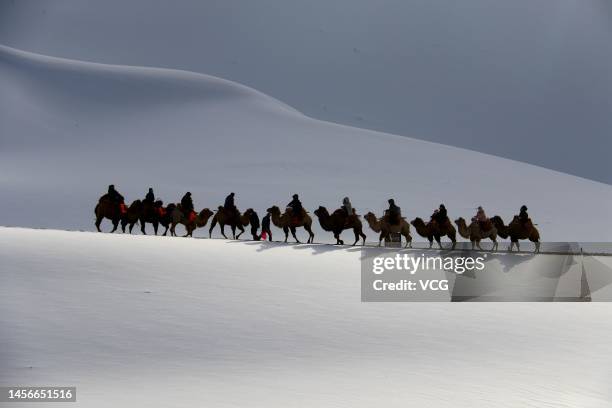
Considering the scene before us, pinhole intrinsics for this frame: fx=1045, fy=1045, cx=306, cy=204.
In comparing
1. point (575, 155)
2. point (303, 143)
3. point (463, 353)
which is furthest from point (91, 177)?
point (575, 155)

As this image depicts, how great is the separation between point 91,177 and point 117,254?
126 feet

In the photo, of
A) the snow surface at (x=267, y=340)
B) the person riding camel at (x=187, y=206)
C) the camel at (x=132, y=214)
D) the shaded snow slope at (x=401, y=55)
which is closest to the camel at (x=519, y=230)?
the snow surface at (x=267, y=340)

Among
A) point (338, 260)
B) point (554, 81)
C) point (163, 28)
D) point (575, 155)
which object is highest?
point (163, 28)

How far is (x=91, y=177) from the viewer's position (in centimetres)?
5788

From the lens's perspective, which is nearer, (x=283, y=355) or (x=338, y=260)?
(x=283, y=355)

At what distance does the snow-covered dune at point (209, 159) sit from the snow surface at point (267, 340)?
28601 millimetres

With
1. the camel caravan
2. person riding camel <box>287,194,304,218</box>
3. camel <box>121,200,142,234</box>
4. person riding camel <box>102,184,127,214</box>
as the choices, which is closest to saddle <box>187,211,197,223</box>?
the camel caravan

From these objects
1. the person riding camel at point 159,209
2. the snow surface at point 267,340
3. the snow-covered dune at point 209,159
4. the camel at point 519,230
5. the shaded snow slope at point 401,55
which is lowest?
the snow surface at point 267,340

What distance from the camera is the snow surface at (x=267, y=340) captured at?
33.6 feet

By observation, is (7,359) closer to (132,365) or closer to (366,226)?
(132,365)

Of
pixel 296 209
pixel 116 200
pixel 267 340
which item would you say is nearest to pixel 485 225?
pixel 296 209

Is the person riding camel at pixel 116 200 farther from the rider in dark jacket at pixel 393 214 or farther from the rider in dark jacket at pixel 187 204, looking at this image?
the rider in dark jacket at pixel 393 214

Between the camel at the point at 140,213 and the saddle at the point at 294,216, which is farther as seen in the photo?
the camel at the point at 140,213

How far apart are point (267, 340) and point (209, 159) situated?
49.9 meters
